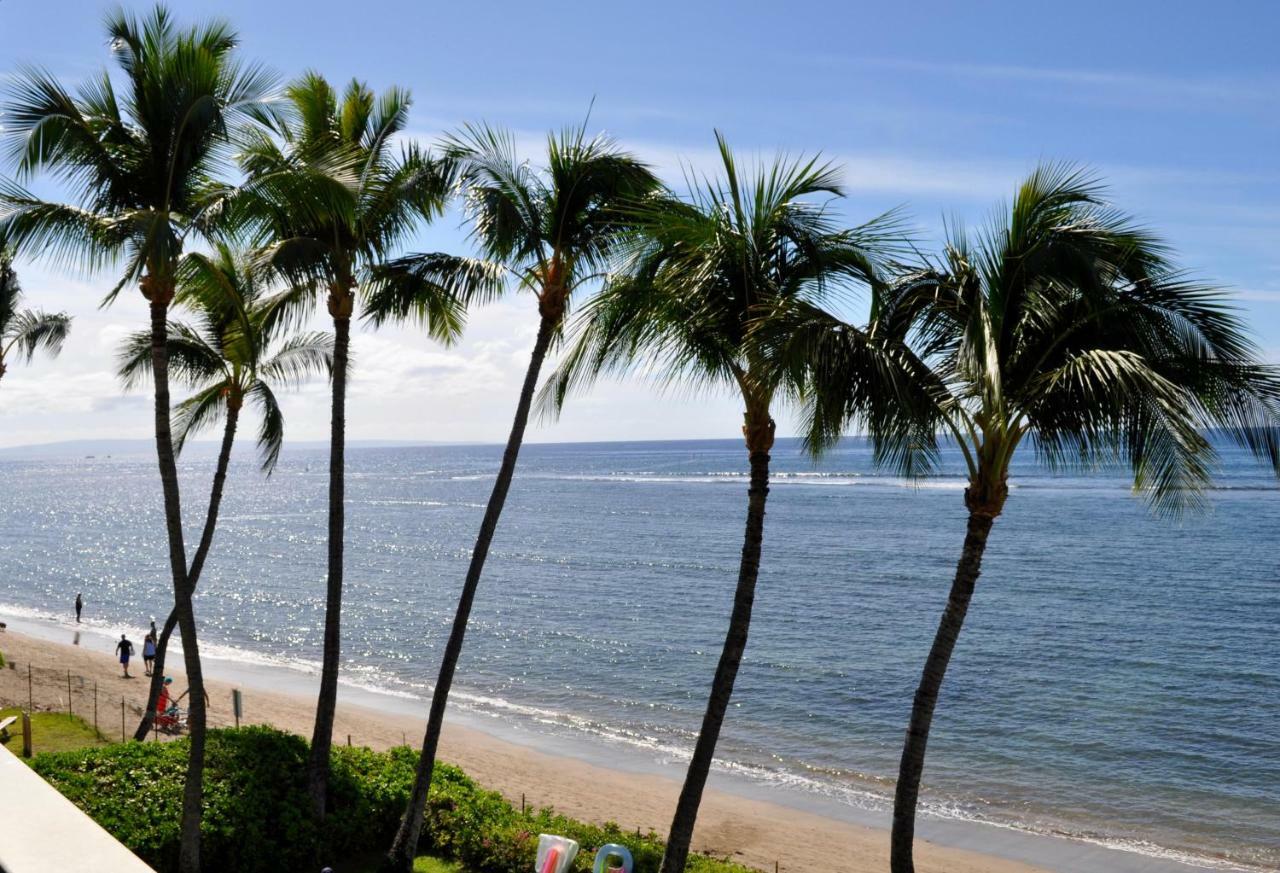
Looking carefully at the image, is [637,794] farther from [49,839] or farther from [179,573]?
[49,839]

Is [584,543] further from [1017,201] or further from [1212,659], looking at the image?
[1017,201]

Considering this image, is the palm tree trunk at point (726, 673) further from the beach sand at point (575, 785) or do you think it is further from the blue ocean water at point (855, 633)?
the beach sand at point (575, 785)

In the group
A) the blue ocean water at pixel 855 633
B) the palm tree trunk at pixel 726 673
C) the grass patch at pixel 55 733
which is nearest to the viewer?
the palm tree trunk at pixel 726 673

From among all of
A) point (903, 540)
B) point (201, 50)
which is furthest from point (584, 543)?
point (201, 50)

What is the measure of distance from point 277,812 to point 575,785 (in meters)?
13.3

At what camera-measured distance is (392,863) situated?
13266 mm

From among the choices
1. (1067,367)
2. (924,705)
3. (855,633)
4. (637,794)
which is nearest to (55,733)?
(637,794)

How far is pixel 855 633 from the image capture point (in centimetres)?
4444

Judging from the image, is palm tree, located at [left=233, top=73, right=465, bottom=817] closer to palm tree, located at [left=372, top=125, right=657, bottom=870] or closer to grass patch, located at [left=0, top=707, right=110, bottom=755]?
palm tree, located at [left=372, top=125, right=657, bottom=870]

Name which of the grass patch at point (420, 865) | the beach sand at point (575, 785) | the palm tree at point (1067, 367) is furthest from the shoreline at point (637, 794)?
the palm tree at point (1067, 367)

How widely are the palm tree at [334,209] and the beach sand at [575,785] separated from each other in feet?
34.8

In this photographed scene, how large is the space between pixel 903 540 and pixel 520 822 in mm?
62925

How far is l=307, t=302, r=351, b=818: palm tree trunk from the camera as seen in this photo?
44.1ft

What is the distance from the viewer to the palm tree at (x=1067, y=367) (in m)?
9.14
